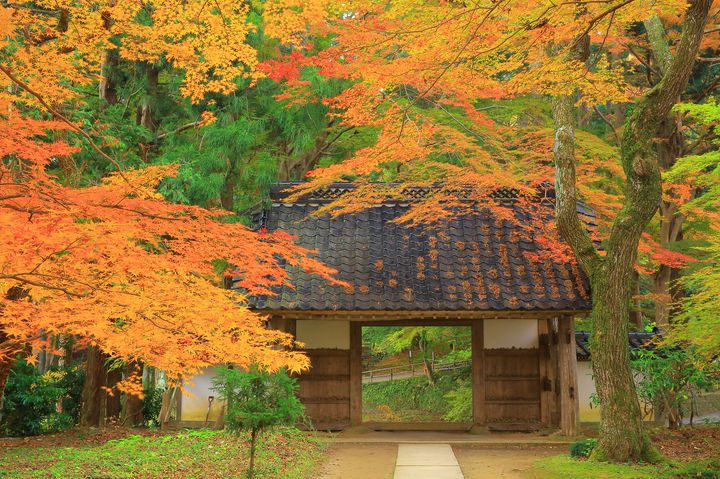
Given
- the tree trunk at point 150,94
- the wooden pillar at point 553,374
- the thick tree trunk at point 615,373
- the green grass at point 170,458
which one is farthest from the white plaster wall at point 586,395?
the tree trunk at point 150,94

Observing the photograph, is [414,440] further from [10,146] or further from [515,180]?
[10,146]

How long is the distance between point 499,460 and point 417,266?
4030 millimetres

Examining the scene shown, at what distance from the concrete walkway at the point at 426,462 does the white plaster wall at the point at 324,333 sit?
100 inches

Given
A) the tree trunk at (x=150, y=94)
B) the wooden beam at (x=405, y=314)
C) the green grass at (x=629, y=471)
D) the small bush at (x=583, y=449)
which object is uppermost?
the tree trunk at (x=150, y=94)

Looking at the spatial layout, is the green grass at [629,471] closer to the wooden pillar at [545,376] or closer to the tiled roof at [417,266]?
the tiled roof at [417,266]

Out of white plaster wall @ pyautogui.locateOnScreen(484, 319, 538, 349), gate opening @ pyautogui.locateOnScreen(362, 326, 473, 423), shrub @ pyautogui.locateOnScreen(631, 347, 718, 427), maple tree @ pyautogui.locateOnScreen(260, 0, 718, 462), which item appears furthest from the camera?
gate opening @ pyautogui.locateOnScreen(362, 326, 473, 423)

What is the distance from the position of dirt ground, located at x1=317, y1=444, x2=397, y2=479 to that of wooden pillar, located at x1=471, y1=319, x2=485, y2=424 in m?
2.13

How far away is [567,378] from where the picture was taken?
12.2m

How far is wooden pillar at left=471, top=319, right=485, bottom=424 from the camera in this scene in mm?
13023

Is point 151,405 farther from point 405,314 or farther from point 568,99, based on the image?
point 568,99

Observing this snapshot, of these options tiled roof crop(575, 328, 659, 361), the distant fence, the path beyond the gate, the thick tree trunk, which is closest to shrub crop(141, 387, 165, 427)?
the path beyond the gate

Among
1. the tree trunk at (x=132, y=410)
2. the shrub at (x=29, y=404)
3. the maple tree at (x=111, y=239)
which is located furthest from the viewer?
the tree trunk at (x=132, y=410)

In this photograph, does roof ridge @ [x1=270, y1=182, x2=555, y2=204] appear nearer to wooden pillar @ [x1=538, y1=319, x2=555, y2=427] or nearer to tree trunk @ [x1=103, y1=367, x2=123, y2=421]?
wooden pillar @ [x1=538, y1=319, x2=555, y2=427]

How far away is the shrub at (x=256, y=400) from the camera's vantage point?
832cm
